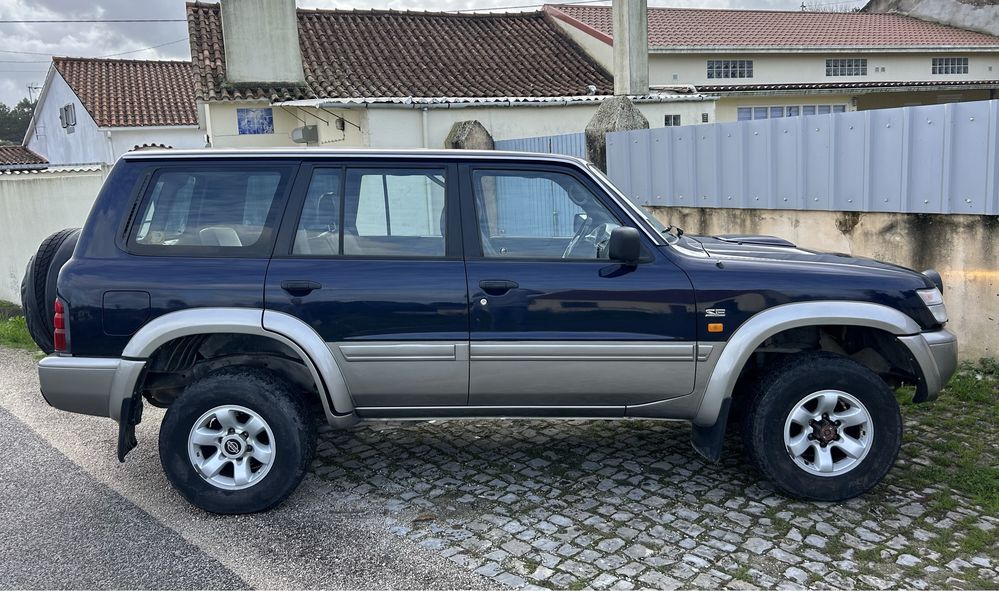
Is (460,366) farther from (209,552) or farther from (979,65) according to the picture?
(979,65)

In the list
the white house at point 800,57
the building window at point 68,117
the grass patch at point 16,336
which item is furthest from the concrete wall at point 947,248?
the building window at point 68,117

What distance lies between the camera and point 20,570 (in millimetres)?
3967

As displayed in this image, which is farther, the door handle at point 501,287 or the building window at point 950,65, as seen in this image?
the building window at point 950,65

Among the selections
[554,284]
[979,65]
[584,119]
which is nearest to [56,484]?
[554,284]

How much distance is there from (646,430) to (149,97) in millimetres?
29702

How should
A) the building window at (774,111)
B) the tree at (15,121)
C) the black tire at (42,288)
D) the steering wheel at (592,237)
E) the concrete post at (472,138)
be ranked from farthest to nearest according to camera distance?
the tree at (15,121)
the building window at (774,111)
the concrete post at (472,138)
the black tire at (42,288)
the steering wheel at (592,237)

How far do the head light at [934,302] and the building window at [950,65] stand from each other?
29.4 m

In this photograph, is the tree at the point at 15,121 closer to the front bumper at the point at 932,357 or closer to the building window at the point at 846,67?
the building window at the point at 846,67

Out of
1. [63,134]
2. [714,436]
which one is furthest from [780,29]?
[714,436]

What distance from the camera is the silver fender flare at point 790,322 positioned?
4.36 m

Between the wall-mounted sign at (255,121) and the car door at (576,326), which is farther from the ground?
the wall-mounted sign at (255,121)

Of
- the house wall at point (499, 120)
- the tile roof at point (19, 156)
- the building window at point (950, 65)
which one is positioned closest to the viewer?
the house wall at point (499, 120)

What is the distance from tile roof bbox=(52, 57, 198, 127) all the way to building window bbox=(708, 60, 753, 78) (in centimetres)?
1714

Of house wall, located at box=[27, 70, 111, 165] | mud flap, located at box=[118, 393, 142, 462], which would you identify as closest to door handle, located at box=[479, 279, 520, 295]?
mud flap, located at box=[118, 393, 142, 462]
